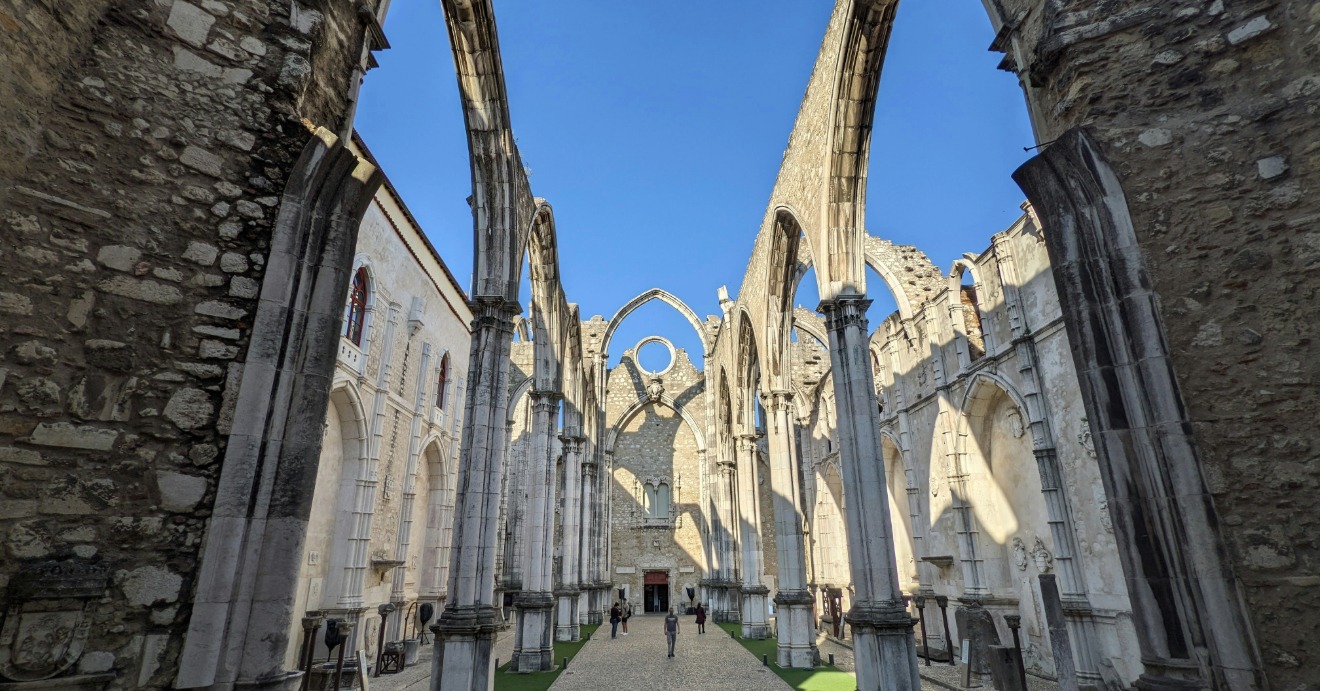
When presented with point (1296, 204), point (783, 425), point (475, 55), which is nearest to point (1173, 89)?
point (1296, 204)

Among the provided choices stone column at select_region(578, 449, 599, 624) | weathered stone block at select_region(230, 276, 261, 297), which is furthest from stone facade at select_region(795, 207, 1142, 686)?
weathered stone block at select_region(230, 276, 261, 297)

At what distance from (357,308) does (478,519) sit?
6.42 m

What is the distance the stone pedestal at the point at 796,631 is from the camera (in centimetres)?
1227

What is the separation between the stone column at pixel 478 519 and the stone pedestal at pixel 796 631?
661cm

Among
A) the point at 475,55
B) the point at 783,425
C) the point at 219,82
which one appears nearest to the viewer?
the point at 219,82

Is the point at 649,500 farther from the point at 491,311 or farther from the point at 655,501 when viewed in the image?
the point at 491,311

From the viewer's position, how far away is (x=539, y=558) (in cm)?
1288

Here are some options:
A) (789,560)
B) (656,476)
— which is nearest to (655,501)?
(656,476)

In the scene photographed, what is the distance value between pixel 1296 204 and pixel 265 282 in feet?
20.2

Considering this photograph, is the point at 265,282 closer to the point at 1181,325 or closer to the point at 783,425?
the point at 1181,325

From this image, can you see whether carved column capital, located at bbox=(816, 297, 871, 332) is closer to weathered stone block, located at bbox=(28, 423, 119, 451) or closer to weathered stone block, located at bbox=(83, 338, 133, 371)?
weathered stone block, located at bbox=(83, 338, 133, 371)

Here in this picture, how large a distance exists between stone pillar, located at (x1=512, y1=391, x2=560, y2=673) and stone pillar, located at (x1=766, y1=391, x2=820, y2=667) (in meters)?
4.97

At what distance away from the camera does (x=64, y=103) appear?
3.28m

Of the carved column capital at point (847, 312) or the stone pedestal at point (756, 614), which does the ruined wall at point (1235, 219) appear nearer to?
the carved column capital at point (847, 312)
